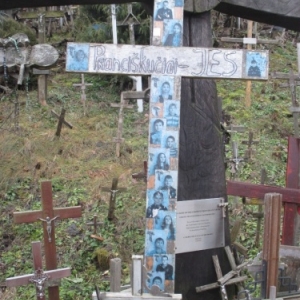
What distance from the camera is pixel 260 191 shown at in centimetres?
375

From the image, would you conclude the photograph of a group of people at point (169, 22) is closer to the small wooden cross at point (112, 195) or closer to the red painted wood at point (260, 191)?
the red painted wood at point (260, 191)

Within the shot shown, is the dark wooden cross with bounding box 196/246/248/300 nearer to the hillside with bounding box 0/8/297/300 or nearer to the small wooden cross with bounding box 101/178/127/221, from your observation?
the hillside with bounding box 0/8/297/300

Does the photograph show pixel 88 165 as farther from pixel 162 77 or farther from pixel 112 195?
pixel 162 77

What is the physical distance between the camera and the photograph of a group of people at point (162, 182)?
3.21 metres

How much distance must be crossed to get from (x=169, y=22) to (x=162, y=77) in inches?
15.4

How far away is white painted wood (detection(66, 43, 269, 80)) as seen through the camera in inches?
127

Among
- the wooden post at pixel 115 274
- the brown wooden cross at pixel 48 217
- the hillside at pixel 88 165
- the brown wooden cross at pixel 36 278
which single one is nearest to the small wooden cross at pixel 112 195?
the hillside at pixel 88 165

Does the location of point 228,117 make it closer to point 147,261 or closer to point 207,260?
point 207,260

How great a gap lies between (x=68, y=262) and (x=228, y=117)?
462 cm

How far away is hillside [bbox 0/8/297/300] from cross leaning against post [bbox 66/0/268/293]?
166cm

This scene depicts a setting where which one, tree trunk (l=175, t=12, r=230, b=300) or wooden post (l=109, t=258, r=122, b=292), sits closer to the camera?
wooden post (l=109, t=258, r=122, b=292)

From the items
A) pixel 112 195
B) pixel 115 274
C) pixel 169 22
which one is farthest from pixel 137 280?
pixel 112 195

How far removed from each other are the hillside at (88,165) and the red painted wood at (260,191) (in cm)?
155

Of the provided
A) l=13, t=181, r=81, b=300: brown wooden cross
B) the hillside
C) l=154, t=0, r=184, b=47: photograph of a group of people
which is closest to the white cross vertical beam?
l=154, t=0, r=184, b=47: photograph of a group of people
